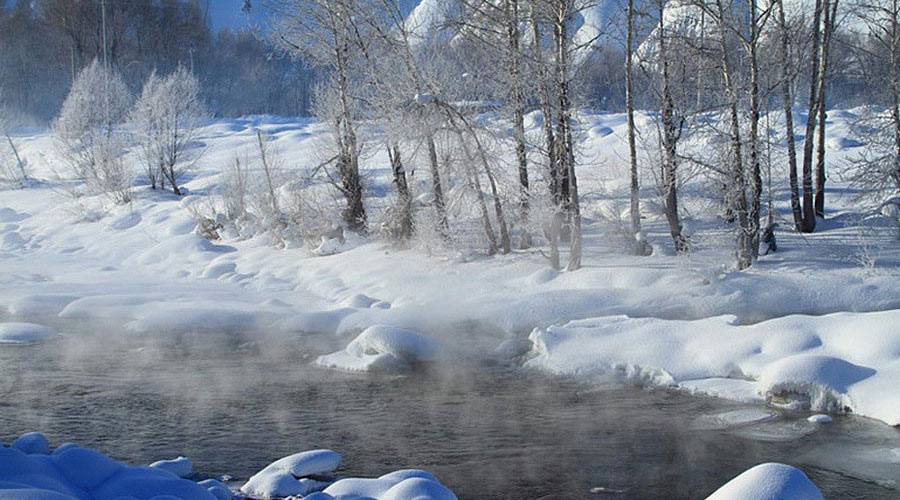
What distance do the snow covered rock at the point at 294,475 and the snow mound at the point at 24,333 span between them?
26.0ft

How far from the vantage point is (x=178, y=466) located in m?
7.65

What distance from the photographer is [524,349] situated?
13039mm

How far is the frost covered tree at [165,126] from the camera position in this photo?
3491cm

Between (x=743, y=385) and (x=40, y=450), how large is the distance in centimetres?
767

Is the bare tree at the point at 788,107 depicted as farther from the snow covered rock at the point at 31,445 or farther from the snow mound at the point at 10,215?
the snow mound at the point at 10,215

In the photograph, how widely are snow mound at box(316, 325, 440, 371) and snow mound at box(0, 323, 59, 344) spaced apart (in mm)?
5006

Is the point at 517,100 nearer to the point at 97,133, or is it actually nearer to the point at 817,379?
the point at 817,379

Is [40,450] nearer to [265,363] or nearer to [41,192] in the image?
[265,363]

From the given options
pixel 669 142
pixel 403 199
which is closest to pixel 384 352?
pixel 403 199

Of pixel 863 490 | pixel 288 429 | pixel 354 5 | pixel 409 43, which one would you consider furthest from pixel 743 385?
pixel 354 5

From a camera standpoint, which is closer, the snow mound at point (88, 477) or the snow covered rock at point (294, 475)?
the snow mound at point (88, 477)

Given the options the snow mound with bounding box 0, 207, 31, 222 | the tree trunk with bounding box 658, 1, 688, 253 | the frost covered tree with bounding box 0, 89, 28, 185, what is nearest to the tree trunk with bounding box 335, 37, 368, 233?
the tree trunk with bounding box 658, 1, 688, 253

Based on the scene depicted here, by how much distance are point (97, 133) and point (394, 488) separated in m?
34.7

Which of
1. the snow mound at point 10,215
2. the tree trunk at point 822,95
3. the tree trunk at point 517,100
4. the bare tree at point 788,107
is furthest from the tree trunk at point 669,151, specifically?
the snow mound at point 10,215
